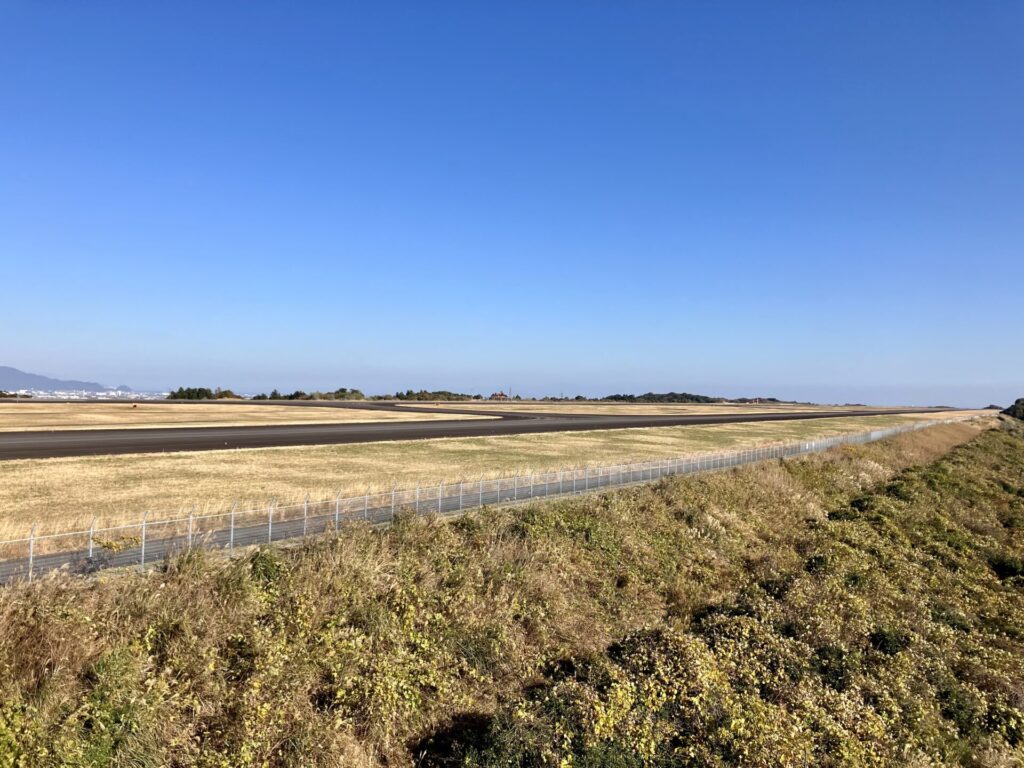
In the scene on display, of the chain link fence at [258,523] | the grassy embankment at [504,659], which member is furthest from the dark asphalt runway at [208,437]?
the grassy embankment at [504,659]

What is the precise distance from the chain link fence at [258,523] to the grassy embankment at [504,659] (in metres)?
2.32

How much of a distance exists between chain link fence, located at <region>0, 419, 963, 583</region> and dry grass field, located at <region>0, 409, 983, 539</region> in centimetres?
250

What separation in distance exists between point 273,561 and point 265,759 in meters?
5.55

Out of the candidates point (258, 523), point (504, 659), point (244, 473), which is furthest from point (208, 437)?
point (504, 659)

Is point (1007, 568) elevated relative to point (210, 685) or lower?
lower

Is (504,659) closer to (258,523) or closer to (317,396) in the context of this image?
(258,523)

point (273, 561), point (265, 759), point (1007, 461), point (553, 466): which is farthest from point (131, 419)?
point (1007, 461)

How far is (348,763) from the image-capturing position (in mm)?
11945

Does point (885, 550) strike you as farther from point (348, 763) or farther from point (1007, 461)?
point (1007, 461)

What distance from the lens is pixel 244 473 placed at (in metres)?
35.9

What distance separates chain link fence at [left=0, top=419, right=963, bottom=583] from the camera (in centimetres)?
1630

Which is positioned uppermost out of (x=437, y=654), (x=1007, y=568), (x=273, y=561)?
(x=273, y=561)

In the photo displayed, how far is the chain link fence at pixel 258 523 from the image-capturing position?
642 inches

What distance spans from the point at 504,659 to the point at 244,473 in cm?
2549
